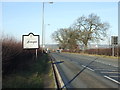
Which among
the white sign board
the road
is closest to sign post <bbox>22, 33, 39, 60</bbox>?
the white sign board

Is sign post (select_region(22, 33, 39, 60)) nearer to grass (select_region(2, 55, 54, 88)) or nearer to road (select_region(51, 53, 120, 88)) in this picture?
grass (select_region(2, 55, 54, 88))

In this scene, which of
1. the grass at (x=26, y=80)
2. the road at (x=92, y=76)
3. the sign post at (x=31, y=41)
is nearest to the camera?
the grass at (x=26, y=80)

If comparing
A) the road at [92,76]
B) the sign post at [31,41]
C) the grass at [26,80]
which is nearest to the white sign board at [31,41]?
the sign post at [31,41]

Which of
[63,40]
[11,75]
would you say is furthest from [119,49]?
[63,40]

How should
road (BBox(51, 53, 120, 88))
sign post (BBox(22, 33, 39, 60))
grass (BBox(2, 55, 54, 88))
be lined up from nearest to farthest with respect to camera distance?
grass (BBox(2, 55, 54, 88))
road (BBox(51, 53, 120, 88))
sign post (BBox(22, 33, 39, 60))

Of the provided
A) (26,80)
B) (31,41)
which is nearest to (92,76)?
(26,80)

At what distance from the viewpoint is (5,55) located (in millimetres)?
10281

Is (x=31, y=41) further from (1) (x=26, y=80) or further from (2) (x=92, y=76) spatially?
(2) (x=92, y=76)

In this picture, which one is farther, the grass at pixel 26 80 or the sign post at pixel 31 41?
the sign post at pixel 31 41

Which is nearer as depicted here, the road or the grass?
the grass

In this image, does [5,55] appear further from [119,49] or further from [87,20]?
[87,20]

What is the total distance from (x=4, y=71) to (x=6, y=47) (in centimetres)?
122

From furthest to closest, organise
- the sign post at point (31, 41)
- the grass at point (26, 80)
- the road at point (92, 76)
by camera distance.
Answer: the sign post at point (31, 41), the road at point (92, 76), the grass at point (26, 80)

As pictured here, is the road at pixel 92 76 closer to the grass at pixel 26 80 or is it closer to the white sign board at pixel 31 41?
the grass at pixel 26 80
